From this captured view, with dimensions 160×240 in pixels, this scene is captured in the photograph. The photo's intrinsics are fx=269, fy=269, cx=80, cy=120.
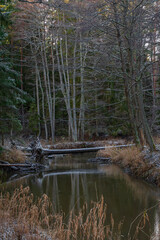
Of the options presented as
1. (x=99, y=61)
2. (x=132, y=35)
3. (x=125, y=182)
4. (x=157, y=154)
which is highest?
(x=132, y=35)

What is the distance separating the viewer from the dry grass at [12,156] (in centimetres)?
1062

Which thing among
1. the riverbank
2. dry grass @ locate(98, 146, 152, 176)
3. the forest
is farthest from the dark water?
dry grass @ locate(98, 146, 152, 176)

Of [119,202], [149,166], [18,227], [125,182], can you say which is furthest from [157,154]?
Answer: [18,227]

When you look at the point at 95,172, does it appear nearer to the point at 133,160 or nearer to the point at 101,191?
the point at 133,160

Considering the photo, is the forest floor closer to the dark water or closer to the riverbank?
the riverbank

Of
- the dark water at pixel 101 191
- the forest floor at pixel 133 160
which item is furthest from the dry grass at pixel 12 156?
the dark water at pixel 101 191

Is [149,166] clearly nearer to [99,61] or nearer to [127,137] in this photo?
[99,61]

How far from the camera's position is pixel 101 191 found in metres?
7.06

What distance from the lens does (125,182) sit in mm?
8086

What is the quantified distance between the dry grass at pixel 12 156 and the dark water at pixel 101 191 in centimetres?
143

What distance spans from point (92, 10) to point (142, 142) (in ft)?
18.4

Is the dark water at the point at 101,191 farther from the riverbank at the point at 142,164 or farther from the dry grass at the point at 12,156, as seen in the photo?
the dry grass at the point at 12,156

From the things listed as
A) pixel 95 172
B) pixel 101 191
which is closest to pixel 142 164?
pixel 95 172

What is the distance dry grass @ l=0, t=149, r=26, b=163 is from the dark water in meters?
1.43
